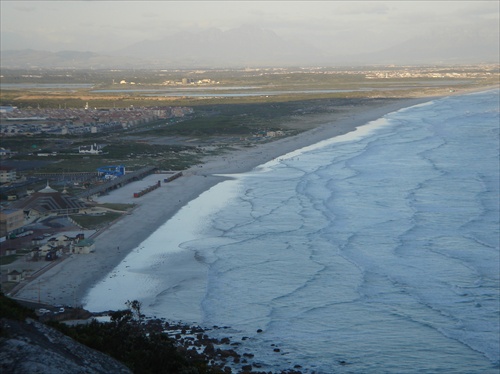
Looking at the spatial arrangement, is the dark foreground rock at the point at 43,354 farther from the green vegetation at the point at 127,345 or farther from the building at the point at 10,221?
the building at the point at 10,221

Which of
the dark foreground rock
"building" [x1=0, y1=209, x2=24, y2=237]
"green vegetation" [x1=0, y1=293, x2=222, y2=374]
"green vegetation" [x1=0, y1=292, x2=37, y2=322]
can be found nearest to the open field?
"building" [x1=0, y1=209, x2=24, y2=237]

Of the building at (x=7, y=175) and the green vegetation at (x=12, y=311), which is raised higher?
the green vegetation at (x=12, y=311)

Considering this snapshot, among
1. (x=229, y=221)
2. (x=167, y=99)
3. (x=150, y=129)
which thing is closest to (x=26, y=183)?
(x=229, y=221)

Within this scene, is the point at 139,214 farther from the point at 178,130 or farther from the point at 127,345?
the point at 178,130

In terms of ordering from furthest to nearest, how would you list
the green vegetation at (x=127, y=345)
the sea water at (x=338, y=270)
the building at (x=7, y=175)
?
1. the building at (x=7, y=175)
2. the sea water at (x=338, y=270)
3. the green vegetation at (x=127, y=345)

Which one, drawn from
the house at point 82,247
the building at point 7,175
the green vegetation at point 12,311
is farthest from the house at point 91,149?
the green vegetation at point 12,311

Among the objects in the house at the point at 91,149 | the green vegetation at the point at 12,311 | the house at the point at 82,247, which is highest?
the green vegetation at the point at 12,311

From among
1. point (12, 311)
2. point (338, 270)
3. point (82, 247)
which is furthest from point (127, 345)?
point (82, 247)
